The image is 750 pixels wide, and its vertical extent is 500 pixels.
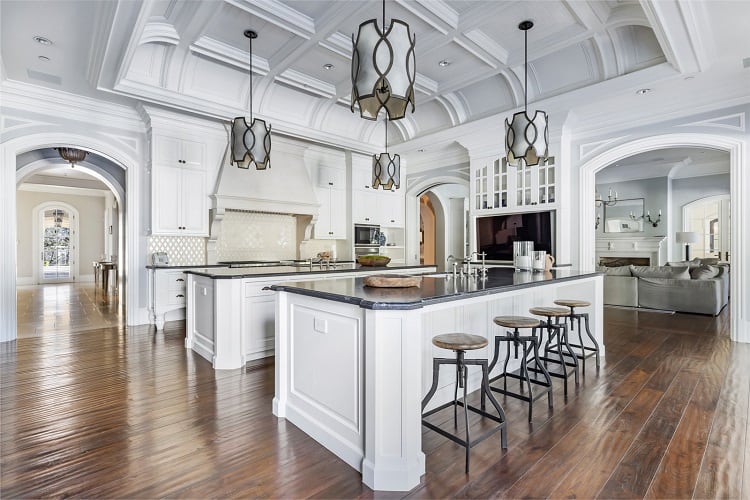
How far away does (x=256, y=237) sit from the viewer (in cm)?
702

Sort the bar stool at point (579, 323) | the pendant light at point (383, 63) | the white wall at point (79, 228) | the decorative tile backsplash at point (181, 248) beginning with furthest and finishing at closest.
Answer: the white wall at point (79, 228), the decorative tile backsplash at point (181, 248), the bar stool at point (579, 323), the pendant light at point (383, 63)

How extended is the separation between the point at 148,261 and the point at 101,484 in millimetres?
4450

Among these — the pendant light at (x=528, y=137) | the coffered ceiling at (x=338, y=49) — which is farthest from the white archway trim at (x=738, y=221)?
the pendant light at (x=528, y=137)

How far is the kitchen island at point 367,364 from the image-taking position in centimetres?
187

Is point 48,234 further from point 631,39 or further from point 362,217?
point 631,39

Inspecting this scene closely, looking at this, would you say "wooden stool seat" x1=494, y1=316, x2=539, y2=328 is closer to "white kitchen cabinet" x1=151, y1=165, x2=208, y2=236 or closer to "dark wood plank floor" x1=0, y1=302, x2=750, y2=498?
"dark wood plank floor" x1=0, y1=302, x2=750, y2=498

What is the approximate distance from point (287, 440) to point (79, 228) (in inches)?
529

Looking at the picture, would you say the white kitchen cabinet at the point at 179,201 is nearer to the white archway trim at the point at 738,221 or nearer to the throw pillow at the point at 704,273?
the white archway trim at the point at 738,221

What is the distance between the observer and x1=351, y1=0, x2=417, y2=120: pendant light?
2.32m

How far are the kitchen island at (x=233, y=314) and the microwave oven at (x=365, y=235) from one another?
3.51 m

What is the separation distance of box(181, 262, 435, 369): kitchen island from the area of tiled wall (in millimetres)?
2431

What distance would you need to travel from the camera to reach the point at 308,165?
24.0 ft

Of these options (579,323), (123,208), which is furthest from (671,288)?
(123,208)

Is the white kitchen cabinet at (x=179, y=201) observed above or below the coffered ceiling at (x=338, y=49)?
below
